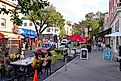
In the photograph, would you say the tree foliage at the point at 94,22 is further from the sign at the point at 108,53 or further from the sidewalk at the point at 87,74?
the sidewalk at the point at 87,74

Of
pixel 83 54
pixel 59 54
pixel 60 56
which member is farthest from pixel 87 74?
pixel 83 54

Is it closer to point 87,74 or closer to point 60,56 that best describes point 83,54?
point 60,56

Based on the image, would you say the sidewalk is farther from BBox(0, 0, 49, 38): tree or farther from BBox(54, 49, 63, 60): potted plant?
BBox(0, 0, 49, 38): tree

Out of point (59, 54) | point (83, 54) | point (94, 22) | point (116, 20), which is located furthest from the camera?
point (94, 22)

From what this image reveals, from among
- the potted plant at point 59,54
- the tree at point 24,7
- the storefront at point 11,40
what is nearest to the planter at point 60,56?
the potted plant at point 59,54

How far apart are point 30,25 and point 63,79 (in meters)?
73.8

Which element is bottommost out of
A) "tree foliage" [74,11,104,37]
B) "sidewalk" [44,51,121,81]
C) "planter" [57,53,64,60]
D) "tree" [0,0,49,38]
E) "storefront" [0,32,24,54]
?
"sidewalk" [44,51,121,81]

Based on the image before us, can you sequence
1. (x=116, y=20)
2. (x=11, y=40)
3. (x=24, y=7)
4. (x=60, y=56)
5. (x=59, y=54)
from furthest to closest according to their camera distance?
1. (x=11, y=40)
2. (x=116, y=20)
3. (x=59, y=54)
4. (x=60, y=56)
5. (x=24, y=7)

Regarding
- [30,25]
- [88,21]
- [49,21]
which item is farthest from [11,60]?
[88,21]

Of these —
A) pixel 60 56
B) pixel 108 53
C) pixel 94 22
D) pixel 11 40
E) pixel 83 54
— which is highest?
pixel 94 22

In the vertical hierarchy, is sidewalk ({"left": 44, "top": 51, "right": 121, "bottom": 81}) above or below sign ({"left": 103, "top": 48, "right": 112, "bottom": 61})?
below

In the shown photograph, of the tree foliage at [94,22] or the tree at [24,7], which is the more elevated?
the tree foliage at [94,22]

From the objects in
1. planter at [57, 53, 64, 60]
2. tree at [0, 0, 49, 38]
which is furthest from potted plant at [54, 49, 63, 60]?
tree at [0, 0, 49, 38]

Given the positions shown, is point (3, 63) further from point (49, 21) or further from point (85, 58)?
point (49, 21)
